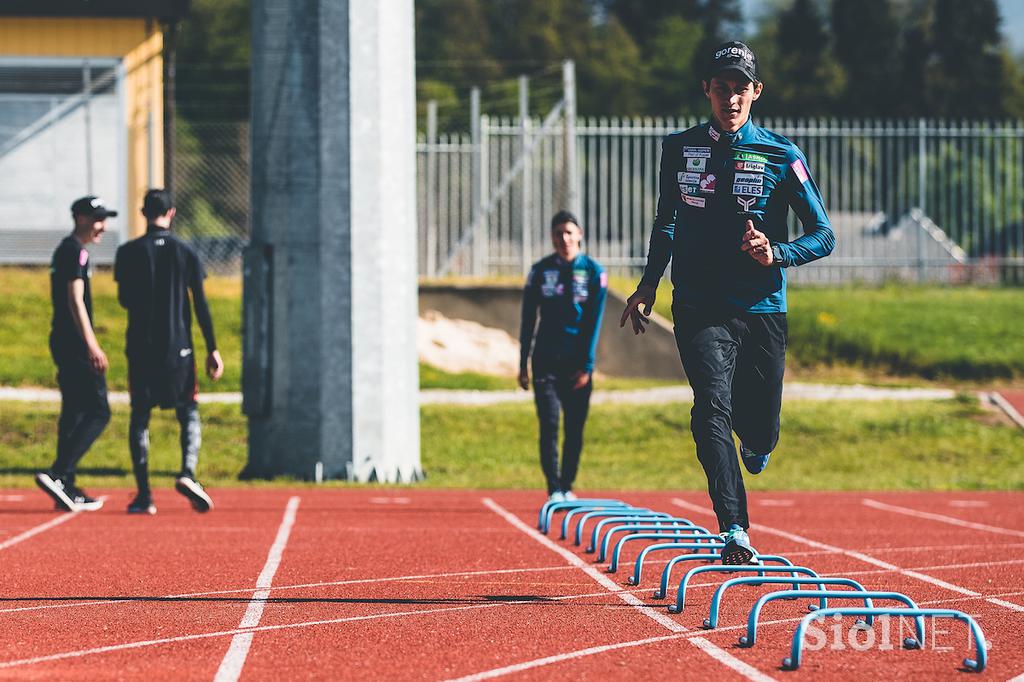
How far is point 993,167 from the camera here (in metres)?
28.3

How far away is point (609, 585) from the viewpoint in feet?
23.5

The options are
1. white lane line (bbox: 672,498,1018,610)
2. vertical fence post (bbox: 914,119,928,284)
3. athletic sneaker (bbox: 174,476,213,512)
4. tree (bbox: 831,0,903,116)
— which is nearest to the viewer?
white lane line (bbox: 672,498,1018,610)

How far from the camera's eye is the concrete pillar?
14.4 metres

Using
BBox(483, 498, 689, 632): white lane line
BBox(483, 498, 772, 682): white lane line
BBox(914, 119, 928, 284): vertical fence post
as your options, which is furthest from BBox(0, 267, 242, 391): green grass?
BBox(914, 119, 928, 284): vertical fence post

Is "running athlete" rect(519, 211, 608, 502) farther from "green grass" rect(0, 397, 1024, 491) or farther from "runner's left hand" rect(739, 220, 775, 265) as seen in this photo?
"runner's left hand" rect(739, 220, 775, 265)

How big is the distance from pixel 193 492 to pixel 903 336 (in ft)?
50.8

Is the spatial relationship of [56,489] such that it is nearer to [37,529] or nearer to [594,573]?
[37,529]

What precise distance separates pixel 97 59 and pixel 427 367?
8794mm

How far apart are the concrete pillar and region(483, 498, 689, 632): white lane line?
2906mm

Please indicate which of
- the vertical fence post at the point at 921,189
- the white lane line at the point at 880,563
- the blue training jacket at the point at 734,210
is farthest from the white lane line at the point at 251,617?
the vertical fence post at the point at 921,189

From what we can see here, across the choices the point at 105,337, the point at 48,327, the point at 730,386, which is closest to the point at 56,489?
the point at 730,386

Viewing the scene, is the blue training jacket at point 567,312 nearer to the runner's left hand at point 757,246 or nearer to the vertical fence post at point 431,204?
the runner's left hand at point 757,246

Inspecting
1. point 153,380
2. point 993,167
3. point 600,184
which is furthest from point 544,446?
point 993,167

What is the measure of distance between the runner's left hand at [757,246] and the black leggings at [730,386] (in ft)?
1.16
